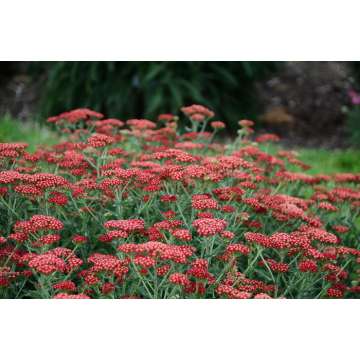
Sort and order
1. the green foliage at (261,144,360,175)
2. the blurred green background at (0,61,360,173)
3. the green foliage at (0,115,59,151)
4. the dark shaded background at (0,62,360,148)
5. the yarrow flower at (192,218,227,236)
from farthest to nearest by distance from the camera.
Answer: the dark shaded background at (0,62,360,148) → the blurred green background at (0,61,360,173) → the green foliage at (261,144,360,175) → the green foliage at (0,115,59,151) → the yarrow flower at (192,218,227,236)

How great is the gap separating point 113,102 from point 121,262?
14.5 ft

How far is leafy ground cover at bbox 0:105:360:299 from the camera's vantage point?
2.09 meters

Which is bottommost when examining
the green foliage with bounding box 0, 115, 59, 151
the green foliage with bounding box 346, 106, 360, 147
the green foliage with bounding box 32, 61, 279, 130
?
the green foliage with bounding box 0, 115, 59, 151

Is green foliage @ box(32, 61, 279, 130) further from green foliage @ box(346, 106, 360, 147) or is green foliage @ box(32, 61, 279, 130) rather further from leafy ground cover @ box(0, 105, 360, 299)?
leafy ground cover @ box(0, 105, 360, 299)

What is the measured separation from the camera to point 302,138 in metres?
7.26

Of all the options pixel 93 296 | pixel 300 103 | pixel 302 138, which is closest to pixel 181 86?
pixel 302 138

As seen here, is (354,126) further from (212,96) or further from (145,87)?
(145,87)

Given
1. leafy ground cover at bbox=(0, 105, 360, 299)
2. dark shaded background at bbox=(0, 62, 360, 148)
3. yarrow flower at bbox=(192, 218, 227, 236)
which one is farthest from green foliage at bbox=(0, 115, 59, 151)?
yarrow flower at bbox=(192, 218, 227, 236)

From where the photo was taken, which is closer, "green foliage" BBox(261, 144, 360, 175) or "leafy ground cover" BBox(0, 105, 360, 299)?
"leafy ground cover" BBox(0, 105, 360, 299)

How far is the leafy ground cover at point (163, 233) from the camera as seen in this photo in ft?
6.84

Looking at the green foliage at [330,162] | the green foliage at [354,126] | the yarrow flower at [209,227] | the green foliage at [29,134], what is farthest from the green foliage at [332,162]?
the yarrow flower at [209,227]

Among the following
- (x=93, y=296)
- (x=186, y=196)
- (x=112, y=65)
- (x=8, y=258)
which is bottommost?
(x=93, y=296)

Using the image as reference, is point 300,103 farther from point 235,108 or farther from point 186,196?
point 186,196

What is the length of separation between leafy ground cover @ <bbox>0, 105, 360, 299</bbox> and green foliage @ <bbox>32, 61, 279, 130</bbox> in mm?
2953
